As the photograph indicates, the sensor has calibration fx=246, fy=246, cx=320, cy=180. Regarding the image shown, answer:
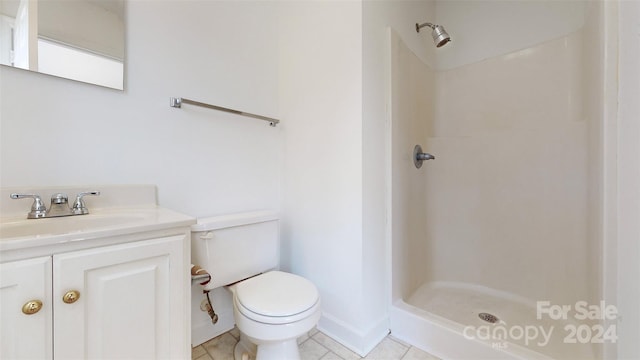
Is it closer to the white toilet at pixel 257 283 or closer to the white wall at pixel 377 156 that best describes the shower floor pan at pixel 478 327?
the white wall at pixel 377 156

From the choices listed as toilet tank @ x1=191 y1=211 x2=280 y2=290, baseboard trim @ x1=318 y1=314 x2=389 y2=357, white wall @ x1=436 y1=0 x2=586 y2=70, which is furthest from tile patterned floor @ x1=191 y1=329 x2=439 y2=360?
white wall @ x1=436 y1=0 x2=586 y2=70

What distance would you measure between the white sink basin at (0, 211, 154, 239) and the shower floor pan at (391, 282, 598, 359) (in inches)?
53.6

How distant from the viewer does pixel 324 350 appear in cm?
126

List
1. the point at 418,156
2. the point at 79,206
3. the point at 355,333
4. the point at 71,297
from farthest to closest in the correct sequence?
the point at 418,156 < the point at 355,333 < the point at 79,206 < the point at 71,297

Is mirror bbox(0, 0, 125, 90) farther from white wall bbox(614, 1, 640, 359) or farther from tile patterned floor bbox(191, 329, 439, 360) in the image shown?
white wall bbox(614, 1, 640, 359)

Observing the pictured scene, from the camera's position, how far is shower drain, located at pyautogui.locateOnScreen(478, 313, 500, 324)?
1477 mm

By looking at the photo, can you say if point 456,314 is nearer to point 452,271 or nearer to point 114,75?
point 452,271

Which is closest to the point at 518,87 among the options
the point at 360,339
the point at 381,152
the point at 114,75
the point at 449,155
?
the point at 449,155

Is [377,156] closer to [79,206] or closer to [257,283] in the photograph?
[257,283]

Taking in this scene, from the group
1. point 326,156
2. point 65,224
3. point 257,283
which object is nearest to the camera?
point 65,224

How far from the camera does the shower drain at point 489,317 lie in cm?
148

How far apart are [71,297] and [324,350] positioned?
3.54 ft

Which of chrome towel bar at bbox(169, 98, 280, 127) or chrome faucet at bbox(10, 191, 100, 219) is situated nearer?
chrome faucet at bbox(10, 191, 100, 219)

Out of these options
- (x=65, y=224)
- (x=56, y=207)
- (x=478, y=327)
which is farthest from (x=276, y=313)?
(x=478, y=327)
